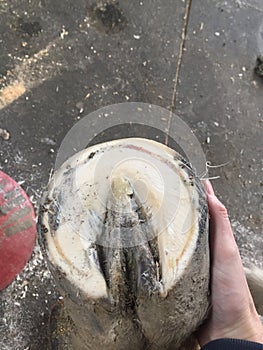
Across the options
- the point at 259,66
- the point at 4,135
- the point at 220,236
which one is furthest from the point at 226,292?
the point at 259,66

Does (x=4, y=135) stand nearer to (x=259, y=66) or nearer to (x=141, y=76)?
(x=141, y=76)

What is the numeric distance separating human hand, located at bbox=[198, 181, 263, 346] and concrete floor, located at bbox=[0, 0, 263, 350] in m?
0.67

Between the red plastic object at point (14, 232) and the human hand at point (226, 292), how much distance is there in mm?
740

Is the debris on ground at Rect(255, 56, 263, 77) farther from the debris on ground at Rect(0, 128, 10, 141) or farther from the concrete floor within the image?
the debris on ground at Rect(0, 128, 10, 141)

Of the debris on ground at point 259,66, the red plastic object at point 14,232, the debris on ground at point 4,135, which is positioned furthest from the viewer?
the debris on ground at point 259,66

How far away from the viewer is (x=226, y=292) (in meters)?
1.37

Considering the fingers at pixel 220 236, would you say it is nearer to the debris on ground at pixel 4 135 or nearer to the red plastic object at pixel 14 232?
the red plastic object at pixel 14 232

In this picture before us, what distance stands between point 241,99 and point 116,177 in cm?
133

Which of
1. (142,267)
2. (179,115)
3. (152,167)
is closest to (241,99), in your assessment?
(179,115)

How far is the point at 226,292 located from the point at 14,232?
2.71 feet

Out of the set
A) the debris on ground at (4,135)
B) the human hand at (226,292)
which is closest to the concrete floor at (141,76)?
the debris on ground at (4,135)

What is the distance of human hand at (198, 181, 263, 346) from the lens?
4.50 ft

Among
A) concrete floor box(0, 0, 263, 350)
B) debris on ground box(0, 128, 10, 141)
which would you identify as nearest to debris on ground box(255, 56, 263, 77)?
concrete floor box(0, 0, 263, 350)

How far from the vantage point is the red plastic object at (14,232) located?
→ 187 centimetres
